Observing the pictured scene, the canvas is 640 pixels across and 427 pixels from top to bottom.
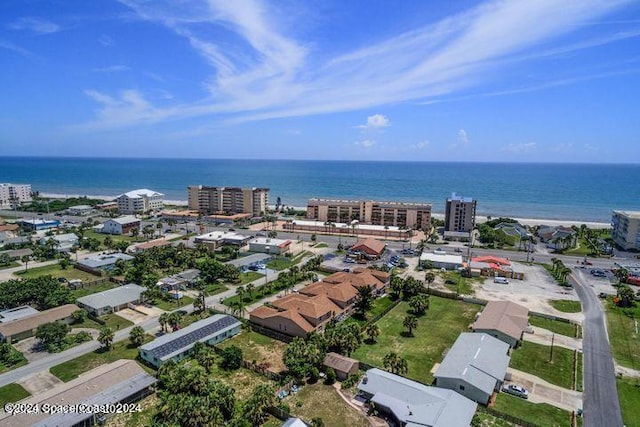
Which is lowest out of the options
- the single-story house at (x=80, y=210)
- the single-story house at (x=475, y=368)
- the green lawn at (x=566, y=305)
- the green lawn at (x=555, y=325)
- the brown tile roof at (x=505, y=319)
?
the green lawn at (x=555, y=325)

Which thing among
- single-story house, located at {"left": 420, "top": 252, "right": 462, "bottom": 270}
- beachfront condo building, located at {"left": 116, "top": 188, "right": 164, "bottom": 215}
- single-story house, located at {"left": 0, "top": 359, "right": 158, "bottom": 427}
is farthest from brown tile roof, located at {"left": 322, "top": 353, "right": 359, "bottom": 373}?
beachfront condo building, located at {"left": 116, "top": 188, "right": 164, "bottom": 215}

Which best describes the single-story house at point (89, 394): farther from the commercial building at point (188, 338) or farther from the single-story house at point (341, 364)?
the single-story house at point (341, 364)

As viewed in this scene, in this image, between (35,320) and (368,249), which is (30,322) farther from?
(368,249)

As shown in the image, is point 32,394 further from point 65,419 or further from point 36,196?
point 36,196

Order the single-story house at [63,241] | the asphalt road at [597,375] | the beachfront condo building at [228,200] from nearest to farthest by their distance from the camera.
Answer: the asphalt road at [597,375], the single-story house at [63,241], the beachfront condo building at [228,200]

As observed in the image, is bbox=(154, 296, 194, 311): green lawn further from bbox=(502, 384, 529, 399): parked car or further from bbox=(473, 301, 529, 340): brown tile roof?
bbox=(502, 384, 529, 399): parked car

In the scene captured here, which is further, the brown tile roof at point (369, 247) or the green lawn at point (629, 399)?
the brown tile roof at point (369, 247)

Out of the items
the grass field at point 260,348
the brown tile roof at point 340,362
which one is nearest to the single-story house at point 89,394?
the grass field at point 260,348
